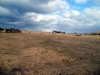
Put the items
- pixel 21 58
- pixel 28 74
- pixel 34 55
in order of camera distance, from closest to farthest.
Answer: pixel 28 74 < pixel 21 58 < pixel 34 55

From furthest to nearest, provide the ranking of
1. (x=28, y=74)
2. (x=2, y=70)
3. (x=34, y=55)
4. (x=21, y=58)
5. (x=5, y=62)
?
1. (x=34, y=55)
2. (x=21, y=58)
3. (x=5, y=62)
4. (x=2, y=70)
5. (x=28, y=74)

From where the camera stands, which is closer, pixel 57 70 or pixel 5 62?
pixel 57 70

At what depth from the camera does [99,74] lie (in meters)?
11.1

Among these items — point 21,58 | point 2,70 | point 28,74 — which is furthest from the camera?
point 21,58

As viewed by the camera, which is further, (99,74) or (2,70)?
(2,70)

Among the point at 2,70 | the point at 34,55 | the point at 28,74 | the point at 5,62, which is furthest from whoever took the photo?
the point at 34,55

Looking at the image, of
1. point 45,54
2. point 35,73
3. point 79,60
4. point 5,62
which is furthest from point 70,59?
point 5,62

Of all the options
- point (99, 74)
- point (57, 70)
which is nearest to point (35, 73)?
point (57, 70)

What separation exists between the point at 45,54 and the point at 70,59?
300 centimetres

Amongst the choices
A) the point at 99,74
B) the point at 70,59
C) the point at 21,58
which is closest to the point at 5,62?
the point at 21,58

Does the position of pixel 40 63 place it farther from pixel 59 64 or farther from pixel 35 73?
pixel 35 73

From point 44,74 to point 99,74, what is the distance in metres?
4.26

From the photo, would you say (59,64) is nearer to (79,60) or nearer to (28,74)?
(79,60)

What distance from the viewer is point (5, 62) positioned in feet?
45.4
